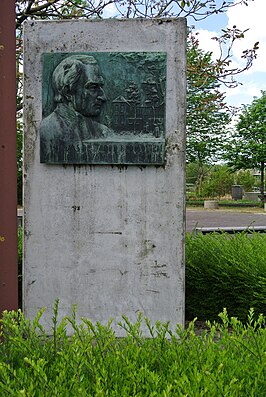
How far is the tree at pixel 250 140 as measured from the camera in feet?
138

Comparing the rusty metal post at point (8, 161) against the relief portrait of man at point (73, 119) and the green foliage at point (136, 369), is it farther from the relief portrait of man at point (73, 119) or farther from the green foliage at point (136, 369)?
the green foliage at point (136, 369)

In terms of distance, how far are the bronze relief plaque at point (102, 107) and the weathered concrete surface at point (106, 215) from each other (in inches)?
3.0

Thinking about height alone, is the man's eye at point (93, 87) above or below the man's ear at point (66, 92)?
above

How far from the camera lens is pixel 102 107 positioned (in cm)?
494

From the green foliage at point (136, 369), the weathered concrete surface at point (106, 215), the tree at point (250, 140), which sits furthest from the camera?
the tree at point (250, 140)

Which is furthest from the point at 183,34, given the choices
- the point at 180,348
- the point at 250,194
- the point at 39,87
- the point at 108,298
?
the point at 250,194

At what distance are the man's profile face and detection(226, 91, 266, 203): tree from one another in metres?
37.6

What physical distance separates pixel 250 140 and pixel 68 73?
129ft

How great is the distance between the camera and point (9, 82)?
13.8 feet

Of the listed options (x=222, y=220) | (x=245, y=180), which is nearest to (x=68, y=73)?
(x=222, y=220)

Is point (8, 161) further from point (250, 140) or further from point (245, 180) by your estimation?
point (245, 180)

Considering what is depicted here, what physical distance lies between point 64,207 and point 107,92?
1.09m

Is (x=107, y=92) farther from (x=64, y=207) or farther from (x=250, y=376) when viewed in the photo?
(x=250, y=376)

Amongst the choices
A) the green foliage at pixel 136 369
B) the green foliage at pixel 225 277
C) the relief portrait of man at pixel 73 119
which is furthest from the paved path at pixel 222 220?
the green foliage at pixel 136 369
